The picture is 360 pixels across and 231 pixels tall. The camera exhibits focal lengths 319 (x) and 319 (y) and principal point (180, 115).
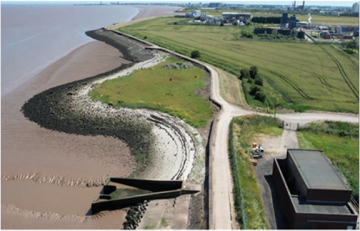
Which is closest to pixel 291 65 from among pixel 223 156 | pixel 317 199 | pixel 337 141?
pixel 337 141

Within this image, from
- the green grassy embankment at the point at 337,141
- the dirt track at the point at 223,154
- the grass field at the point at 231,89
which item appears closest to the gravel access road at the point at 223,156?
the dirt track at the point at 223,154

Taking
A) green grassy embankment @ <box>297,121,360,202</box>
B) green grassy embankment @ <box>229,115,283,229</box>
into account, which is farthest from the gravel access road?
green grassy embankment @ <box>297,121,360,202</box>

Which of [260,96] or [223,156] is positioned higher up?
[260,96]

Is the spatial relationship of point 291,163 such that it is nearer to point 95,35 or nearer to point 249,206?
point 249,206

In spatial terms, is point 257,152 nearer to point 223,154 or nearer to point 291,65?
point 223,154

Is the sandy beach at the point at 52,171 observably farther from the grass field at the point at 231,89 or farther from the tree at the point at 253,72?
the tree at the point at 253,72

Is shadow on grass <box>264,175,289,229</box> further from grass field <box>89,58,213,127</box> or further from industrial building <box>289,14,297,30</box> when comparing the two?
industrial building <box>289,14,297,30</box>
